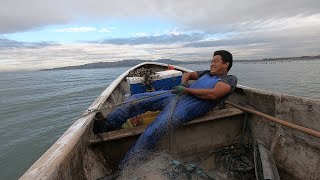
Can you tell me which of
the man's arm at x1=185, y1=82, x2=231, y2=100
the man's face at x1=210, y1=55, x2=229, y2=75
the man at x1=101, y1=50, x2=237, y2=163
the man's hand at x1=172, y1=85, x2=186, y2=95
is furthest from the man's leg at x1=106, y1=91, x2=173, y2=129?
the man's face at x1=210, y1=55, x2=229, y2=75

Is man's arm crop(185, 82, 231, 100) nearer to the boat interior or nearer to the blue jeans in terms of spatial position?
the blue jeans

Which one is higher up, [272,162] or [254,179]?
[272,162]

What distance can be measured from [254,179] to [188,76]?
2.23m

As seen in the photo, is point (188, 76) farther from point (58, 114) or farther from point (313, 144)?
point (58, 114)

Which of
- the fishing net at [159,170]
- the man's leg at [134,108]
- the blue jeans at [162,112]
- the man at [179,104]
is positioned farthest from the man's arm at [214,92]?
the fishing net at [159,170]

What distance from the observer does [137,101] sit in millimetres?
4113

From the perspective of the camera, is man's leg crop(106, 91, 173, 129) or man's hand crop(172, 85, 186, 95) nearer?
man's hand crop(172, 85, 186, 95)

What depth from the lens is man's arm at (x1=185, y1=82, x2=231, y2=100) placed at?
12.3 ft

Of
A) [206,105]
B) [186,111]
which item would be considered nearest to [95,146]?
[186,111]

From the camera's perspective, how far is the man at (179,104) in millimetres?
3617

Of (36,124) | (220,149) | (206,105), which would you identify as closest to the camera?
(206,105)

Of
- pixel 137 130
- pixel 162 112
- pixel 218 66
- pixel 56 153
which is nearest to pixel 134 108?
pixel 137 130

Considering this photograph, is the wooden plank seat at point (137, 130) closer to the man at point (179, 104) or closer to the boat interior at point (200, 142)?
the boat interior at point (200, 142)

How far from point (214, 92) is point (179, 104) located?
0.55m
